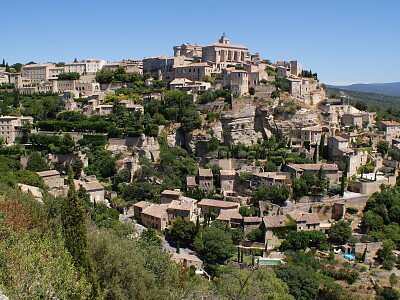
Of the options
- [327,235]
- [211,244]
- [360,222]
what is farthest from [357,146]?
[211,244]

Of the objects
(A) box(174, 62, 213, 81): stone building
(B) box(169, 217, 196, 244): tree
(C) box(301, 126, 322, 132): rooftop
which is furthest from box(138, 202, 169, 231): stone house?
(A) box(174, 62, 213, 81): stone building

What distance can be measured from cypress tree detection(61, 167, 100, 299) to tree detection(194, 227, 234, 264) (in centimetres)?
1365

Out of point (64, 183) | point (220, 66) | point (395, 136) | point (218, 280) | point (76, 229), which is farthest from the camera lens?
point (220, 66)

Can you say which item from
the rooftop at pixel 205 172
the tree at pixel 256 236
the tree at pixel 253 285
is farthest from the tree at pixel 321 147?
the tree at pixel 253 285

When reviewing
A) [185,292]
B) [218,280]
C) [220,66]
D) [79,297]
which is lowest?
[218,280]

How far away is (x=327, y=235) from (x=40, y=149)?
104ft

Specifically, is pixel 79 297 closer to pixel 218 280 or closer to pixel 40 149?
pixel 218 280

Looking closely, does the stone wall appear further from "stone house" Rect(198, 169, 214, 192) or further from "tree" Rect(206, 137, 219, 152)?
"tree" Rect(206, 137, 219, 152)

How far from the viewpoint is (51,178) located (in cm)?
4138

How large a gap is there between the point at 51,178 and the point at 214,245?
760 inches

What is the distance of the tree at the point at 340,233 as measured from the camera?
3456 cm

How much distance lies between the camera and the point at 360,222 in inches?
1490

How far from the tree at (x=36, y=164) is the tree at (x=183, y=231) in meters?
17.1

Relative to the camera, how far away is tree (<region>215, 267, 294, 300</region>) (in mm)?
23984
